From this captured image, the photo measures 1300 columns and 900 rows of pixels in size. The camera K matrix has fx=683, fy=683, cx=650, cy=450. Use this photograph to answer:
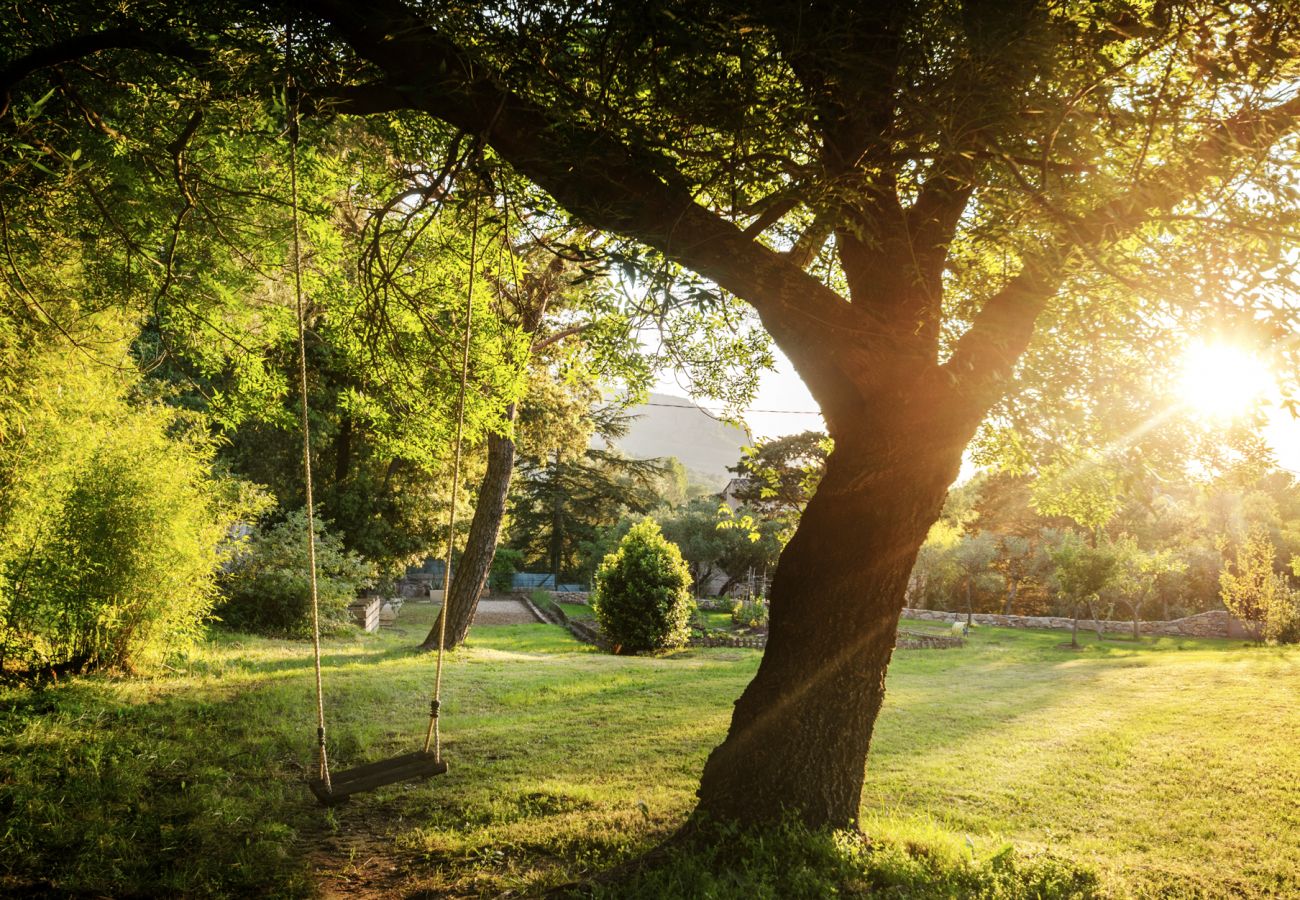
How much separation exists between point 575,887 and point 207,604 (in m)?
7.19

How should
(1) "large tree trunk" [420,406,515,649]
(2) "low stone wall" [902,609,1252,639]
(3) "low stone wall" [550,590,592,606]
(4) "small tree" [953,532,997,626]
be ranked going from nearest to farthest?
(1) "large tree trunk" [420,406,515,649]
(2) "low stone wall" [902,609,1252,639]
(4) "small tree" [953,532,997,626]
(3) "low stone wall" [550,590,592,606]

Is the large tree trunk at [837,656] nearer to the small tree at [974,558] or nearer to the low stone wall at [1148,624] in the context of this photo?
the low stone wall at [1148,624]

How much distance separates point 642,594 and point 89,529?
11408 millimetres

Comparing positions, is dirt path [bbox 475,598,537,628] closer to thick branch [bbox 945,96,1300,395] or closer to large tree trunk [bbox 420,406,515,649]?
large tree trunk [bbox 420,406,515,649]

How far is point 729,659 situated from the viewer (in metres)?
15.7

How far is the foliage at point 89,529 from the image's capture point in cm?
658

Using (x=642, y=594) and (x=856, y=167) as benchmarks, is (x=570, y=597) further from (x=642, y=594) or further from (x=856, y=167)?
(x=856, y=167)

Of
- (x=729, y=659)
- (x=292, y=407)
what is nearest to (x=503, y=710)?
(x=729, y=659)

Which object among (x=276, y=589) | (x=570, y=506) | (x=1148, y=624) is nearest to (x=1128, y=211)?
(x=276, y=589)

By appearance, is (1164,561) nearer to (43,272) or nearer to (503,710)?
(503,710)

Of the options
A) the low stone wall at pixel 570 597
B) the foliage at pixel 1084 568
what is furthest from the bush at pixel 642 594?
the low stone wall at pixel 570 597

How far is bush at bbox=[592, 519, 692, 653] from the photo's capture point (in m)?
16.6

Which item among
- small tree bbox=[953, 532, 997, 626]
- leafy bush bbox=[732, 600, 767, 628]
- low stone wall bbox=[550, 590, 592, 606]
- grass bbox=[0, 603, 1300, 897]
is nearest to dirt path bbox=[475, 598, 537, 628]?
low stone wall bbox=[550, 590, 592, 606]

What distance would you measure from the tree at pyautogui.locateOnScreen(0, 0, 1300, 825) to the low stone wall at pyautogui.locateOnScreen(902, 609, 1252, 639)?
27.0 meters
